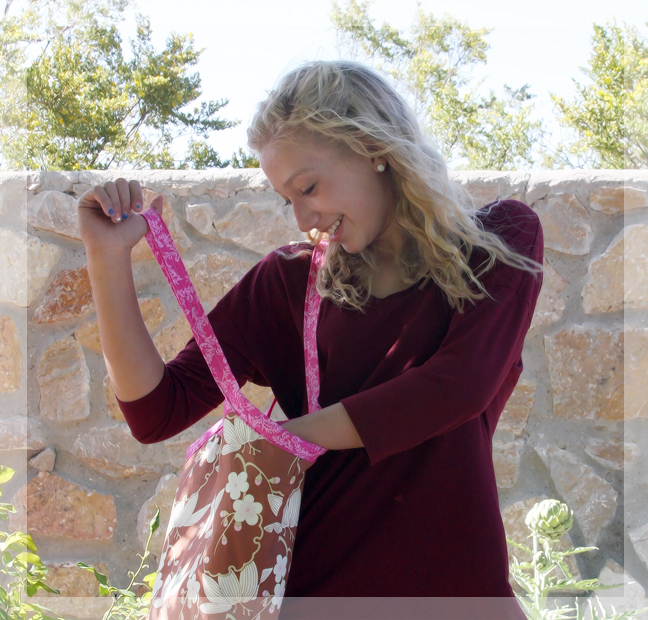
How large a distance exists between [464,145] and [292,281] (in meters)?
6.54

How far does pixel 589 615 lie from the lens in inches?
71.4

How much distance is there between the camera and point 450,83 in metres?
8.47

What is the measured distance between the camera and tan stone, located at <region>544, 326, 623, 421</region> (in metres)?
1.83

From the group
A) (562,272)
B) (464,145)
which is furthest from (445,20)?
(562,272)

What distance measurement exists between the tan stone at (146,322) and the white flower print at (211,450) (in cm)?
107

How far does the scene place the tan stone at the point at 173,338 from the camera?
1.94m

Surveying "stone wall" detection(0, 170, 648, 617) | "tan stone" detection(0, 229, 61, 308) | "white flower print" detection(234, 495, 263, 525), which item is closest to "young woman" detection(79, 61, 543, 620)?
"white flower print" detection(234, 495, 263, 525)

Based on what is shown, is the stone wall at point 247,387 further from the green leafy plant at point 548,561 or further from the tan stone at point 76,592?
the green leafy plant at point 548,561

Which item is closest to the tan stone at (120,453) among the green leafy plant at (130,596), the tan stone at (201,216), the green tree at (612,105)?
the green leafy plant at (130,596)

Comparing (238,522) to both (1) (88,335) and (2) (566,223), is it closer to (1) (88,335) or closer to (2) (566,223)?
(1) (88,335)

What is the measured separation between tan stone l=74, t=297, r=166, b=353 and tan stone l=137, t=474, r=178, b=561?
447 millimetres

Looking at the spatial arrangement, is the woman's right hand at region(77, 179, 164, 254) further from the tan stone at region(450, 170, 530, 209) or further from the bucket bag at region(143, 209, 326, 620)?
the tan stone at region(450, 170, 530, 209)

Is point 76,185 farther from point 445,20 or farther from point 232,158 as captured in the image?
point 445,20

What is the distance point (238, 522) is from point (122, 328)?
13.8 inches
